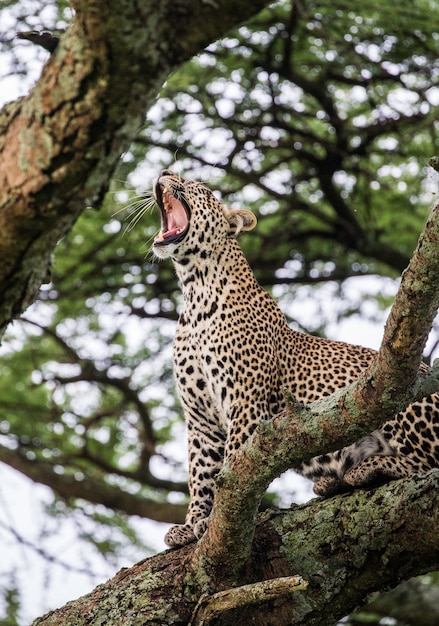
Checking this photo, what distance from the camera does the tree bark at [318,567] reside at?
571cm

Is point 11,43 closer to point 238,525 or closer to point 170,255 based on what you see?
point 170,255

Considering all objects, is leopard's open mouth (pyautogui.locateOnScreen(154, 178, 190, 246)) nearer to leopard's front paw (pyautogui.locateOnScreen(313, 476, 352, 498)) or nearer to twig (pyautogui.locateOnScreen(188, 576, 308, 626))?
leopard's front paw (pyautogui.locateOnScreen(313, 476, 352, 498))

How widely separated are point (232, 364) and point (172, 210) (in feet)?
4.73

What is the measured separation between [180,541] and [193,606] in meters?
0.76

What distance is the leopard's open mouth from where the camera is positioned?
7680mm

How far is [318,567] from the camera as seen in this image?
5.91 metres

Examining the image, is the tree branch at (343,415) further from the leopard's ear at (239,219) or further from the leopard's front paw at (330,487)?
the leopard's ear at (239,219)

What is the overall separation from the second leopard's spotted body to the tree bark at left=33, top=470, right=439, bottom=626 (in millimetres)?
416

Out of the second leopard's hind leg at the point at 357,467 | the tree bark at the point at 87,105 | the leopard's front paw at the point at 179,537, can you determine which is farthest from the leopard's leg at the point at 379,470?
the tree bark at the point at 87,105

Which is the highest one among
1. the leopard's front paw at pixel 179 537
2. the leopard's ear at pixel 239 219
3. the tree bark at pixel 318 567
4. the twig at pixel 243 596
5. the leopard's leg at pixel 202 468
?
the leopard's ear at pixel 239 219

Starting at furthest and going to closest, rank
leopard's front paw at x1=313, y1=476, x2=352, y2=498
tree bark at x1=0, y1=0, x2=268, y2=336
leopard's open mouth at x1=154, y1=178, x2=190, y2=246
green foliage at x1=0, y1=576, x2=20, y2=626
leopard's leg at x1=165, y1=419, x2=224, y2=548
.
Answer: green foliage at x1=0, y1=576, x2=20, y2=626 → leopard's open mouth at x1=154, y1=178, x2=190, y2=246 → leopard's leg at x1=165, y1=419, x2=224, y2=548 → leopard's front paw at x1=313, y1=476, x2=352, y2=498 → tree bark at x1=0, y1=0, x2=268, y2=336

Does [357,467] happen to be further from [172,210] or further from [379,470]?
[172,210]

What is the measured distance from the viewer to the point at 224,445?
7426 millimetres

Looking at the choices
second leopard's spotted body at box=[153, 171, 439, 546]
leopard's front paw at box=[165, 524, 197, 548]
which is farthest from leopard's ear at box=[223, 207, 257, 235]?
leopard's front paw at box=[165, 524, 197, 548]
